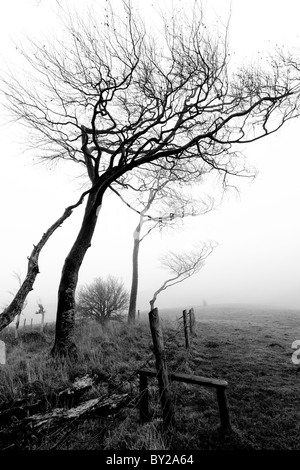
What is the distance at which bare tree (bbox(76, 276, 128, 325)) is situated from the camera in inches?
774

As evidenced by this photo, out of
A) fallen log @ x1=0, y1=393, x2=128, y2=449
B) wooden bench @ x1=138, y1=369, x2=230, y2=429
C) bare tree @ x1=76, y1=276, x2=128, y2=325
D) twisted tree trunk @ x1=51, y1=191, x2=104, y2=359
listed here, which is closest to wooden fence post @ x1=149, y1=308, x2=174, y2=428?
wooden bench @ x1=138, y1=369, x2=230, y2=429

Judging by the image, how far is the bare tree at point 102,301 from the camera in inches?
774

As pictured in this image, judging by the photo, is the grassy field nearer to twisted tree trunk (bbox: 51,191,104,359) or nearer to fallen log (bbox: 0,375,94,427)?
Result: fallen log (bbox: 0,375,94,427)

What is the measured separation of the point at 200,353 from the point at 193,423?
4672mm

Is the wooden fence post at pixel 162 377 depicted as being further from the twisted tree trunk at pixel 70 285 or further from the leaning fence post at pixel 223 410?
the twisted tree trunk at pixel 70 285

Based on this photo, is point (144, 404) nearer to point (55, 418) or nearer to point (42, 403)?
point (55, 418)

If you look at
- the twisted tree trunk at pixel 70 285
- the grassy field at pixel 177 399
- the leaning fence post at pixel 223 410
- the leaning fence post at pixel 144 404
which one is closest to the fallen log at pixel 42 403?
the grassy field at pixel 177 399

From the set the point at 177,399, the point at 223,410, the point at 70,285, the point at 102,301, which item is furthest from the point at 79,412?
the point at 102,301

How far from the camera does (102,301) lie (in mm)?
19953

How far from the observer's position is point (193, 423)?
3.80 meters

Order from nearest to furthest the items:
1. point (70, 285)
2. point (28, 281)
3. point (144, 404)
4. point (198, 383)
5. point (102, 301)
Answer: point (198, 383)
point (144, 404)
point (28, 281)
point (70, 285)
point (102, 301)

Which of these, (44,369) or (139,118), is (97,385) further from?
(139,118)
